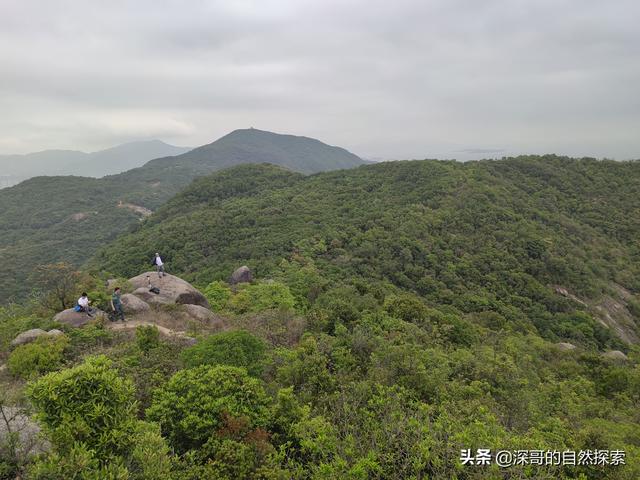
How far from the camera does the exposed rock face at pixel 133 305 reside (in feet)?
55.6

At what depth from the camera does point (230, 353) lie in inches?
416

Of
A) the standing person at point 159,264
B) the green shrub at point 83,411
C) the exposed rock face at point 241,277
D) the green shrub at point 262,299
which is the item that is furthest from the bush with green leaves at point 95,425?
the exposed rock face at point 241,277

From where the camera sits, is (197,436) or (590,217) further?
(590,217)

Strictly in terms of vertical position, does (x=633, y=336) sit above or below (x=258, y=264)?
below

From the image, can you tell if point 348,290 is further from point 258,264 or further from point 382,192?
point 382,192

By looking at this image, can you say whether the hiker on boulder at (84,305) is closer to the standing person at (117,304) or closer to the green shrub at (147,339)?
the standing person at (117,304)

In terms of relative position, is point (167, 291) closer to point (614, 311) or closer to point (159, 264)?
point (159, 264)

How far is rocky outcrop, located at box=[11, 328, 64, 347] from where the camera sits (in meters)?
12.8

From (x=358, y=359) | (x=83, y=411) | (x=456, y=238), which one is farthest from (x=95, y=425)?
(x=456, y=238)

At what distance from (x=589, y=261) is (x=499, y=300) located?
16.8 meters

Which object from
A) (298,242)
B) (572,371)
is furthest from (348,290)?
(298,242)

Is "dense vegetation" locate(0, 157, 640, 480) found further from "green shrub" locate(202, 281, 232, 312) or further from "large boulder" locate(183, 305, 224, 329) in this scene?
A: "large boulder" locate(183, 305, 224, 329)

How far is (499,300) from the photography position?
35.4 metres

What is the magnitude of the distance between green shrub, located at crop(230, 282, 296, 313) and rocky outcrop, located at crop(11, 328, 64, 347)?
932 centimetres
